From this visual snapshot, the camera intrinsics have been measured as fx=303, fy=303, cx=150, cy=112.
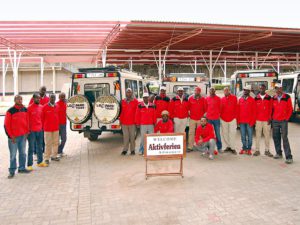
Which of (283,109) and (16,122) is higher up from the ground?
(283,109)

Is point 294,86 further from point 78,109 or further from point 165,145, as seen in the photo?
point 78,109

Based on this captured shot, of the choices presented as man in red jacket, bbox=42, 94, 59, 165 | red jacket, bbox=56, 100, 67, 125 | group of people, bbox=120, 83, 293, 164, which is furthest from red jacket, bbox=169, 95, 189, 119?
man in red jacket, bbox=42, 94, 59, 165

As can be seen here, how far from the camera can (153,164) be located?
7.43 metres

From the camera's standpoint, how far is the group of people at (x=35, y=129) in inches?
251

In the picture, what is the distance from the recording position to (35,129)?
7.03 m

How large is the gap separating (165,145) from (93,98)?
3937 millimetres

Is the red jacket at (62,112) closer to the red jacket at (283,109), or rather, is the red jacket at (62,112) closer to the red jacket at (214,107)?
the red jacket at (214,107)

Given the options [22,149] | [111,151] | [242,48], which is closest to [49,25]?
[111,151]

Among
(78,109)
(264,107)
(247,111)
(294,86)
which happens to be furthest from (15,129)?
(294,86)

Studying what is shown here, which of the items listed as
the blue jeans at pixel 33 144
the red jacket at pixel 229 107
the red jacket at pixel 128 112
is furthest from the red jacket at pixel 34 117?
the red jacket at pixel 229 107

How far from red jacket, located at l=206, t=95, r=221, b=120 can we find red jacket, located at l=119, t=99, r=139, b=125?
2.04 metres

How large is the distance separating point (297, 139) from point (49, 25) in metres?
11.3

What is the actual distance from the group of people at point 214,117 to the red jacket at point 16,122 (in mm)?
2641

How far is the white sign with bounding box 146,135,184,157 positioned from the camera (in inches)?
245
